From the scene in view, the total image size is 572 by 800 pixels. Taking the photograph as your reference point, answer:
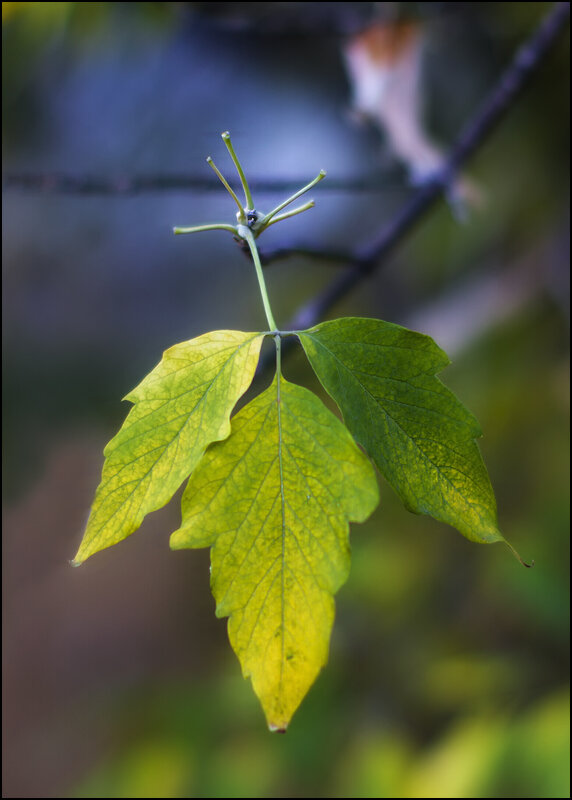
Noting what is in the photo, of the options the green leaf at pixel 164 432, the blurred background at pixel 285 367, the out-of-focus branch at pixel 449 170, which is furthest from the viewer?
the blurred background at pixel 285 367

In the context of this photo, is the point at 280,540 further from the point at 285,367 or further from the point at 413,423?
the point at 285,367

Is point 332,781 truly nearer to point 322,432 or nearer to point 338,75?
point 322,432

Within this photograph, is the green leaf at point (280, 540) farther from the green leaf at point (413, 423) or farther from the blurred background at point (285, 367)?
the blurred background at point (285, 367)

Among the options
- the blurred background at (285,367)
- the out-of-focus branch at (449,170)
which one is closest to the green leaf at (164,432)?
the out-of-focus branch at (449,170)

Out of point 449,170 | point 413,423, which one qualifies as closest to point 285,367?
Answer: point 449,170

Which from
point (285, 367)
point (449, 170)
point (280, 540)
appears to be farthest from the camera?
point (285, 367)

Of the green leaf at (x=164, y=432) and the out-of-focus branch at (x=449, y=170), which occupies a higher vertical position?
the out-of-focus branch at (x=449, y=170)
